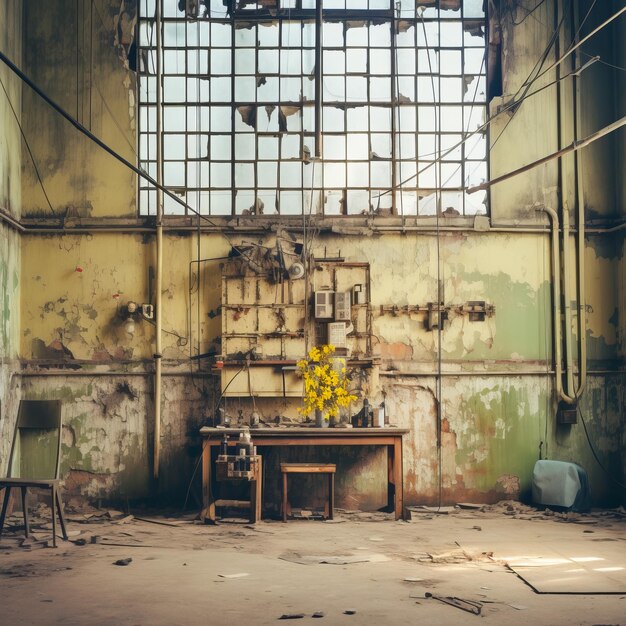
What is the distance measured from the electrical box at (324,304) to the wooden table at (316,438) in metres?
1.25

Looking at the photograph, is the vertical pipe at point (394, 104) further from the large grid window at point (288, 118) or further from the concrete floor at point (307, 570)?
the concrete floor at point (307, 570)

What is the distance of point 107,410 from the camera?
8.55 meters

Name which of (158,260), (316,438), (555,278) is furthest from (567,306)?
(158,260)

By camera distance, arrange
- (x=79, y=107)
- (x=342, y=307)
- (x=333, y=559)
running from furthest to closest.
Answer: (x=79, y=107) < (x=342, y=307) < (x=333, y=559)

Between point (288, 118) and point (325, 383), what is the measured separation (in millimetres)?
2941

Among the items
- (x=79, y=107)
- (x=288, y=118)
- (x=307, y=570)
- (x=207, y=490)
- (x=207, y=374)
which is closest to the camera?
(x=307, y=570)

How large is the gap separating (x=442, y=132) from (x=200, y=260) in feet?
9.78

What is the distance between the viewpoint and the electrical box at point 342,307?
27.7 feet

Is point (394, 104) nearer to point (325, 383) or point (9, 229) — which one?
point (325, 383)

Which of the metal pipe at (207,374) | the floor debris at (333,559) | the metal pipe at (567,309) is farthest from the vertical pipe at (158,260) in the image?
the metal pipe at (567,309)

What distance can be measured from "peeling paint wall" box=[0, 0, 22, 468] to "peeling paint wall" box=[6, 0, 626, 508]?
0.15 meters

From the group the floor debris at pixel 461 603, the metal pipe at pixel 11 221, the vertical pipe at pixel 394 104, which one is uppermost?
the vertical pipe at pixel 394 104

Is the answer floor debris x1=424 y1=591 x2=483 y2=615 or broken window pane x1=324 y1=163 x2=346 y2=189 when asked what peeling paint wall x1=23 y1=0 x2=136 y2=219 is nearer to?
broken window pane x1=324 y1=163 x2=346 y2=189

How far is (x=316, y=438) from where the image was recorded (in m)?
7.81
